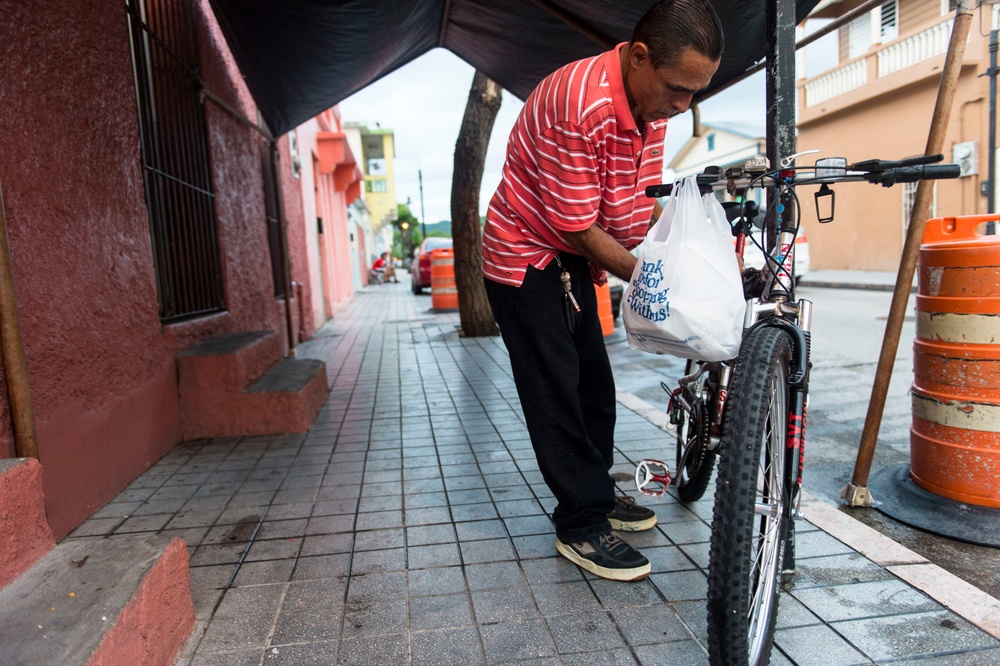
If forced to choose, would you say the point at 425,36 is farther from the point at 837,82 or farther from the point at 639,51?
the point at 837,82

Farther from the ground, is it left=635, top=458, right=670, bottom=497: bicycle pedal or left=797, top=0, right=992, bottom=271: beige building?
left=797, top=0, right=992, bottom=271: beige building

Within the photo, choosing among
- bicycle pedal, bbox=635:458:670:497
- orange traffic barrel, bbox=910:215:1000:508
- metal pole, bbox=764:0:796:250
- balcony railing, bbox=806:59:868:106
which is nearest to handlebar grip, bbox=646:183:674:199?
metal pole, bbox=764:0:796:250

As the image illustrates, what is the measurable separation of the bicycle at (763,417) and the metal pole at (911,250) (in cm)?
67

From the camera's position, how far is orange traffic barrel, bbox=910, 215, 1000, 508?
2.62 meters

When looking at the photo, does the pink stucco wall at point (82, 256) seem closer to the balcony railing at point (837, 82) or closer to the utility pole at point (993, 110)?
the utility pole at point (993, 110)

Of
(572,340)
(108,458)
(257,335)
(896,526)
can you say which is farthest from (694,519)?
(257,335)

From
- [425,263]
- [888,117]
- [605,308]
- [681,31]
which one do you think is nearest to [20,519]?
[681,31]

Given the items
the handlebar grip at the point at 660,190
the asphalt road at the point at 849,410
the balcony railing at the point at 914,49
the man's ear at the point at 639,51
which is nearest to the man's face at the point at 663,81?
the man's ear at the point at 639,51

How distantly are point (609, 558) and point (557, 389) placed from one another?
0.61 metres

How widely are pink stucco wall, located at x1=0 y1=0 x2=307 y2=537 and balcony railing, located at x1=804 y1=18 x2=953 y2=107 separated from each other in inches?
691

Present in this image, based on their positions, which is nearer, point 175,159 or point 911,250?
point 911,250

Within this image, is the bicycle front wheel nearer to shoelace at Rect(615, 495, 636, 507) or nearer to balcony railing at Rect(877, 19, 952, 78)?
shoelace at Rect(615, 495, 636, 507)

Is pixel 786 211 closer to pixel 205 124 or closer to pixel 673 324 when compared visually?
pixel 673 324

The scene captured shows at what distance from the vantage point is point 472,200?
895cm
